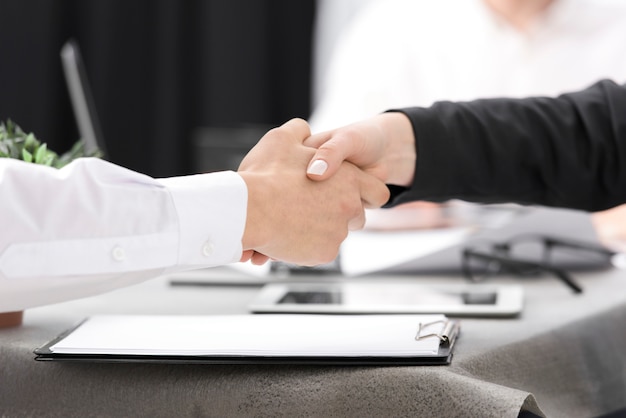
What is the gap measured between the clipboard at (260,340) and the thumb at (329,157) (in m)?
0.13

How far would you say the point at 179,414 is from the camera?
2.28ft

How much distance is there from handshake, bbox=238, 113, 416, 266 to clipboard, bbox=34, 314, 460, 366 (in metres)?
0.07

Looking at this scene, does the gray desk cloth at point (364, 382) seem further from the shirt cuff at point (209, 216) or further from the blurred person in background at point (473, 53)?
the blurred person in background at point (473, 53)

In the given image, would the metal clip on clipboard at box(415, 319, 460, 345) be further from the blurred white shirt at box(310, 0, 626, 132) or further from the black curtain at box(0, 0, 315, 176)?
the black curtain at box(0, 0, 315, 176)

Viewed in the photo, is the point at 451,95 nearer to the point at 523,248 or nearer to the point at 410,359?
the point at 523,248

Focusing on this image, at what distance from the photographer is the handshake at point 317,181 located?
0.80 m

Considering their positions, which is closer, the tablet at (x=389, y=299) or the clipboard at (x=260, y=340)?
the clipboard at (x=260, y=340)

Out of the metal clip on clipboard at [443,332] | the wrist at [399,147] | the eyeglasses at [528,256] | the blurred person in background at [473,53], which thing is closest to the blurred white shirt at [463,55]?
the blurred person in background at [473,53]

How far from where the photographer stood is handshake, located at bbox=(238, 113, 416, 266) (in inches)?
31.6

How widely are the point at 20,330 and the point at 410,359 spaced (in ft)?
1.09

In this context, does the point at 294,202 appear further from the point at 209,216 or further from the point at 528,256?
A: the point at 528,256

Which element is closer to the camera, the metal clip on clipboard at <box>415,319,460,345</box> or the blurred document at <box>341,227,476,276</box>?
the metal clip on clipboard at <box>415,319,460,345</box>

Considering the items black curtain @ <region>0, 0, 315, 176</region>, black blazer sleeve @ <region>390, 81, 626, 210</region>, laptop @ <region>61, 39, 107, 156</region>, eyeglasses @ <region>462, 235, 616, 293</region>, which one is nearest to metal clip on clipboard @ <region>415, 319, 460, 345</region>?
black blazer sleeve @ <region>390, 81, 626, 210</region>

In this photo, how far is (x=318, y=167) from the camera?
86 cm
